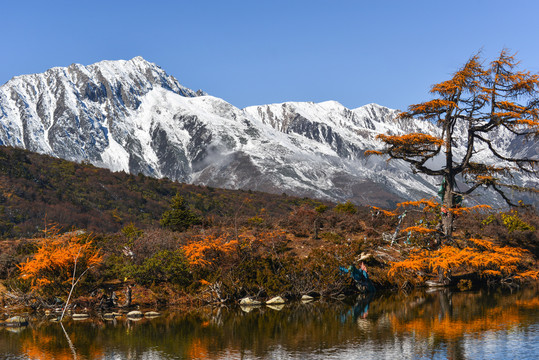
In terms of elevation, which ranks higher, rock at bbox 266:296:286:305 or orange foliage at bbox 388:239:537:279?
orange foliage at bbox 388:239:537:279

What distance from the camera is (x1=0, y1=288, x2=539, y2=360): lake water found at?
56.0 feet

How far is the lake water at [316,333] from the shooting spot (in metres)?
17.1

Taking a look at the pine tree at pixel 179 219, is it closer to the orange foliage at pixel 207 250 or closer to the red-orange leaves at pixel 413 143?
the orange foliage at pixel 207 250

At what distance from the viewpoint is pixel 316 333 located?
20.2 m

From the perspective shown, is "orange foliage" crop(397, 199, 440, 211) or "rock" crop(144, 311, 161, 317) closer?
"rock" crop(144, 311, 161, 317)

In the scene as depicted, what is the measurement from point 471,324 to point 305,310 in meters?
8.54

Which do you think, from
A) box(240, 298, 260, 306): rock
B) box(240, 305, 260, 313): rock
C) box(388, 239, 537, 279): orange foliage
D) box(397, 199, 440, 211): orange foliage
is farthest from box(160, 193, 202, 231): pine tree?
box(388, 239, 537, 279): orange foliage

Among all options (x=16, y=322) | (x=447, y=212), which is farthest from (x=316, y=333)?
(x=447, y=212)

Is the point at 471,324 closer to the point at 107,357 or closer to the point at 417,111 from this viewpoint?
the point at 107,357

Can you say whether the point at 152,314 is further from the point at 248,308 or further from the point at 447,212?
the point at 447,212

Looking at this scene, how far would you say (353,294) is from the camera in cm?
3138

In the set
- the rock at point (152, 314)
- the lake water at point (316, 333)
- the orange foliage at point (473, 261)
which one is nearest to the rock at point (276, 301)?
the lake water at point (316, 333)

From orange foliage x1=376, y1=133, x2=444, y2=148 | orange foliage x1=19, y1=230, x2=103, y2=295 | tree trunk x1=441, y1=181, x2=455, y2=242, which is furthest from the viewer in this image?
tree trunk x1=441, y1=181, x2=455, y2=242

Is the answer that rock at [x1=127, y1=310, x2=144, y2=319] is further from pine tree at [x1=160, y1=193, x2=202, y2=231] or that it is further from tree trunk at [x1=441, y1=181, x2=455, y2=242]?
tree trunk at [x1=441, y1=181, x2=455, y2=242]
